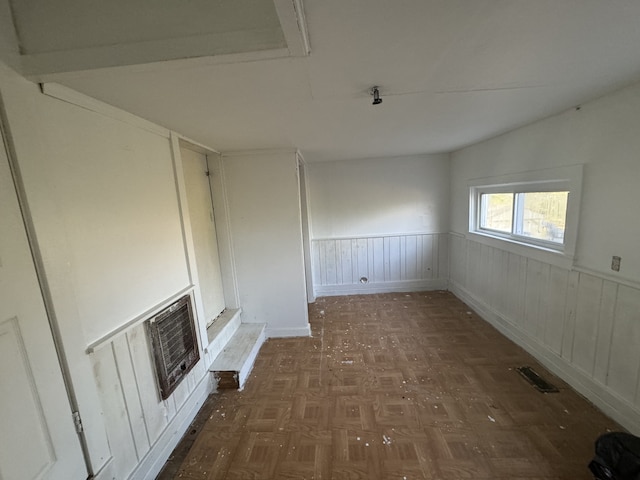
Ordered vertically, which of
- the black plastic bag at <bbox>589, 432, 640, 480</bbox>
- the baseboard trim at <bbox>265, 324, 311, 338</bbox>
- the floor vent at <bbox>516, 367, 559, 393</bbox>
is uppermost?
the black plastic bag at <bbox>589, 432, 640, 480</bbox>

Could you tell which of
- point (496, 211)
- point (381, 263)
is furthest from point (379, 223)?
point (496, 211)

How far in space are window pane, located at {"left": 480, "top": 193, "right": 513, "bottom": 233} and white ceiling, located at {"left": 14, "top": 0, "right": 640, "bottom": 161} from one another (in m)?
1.08

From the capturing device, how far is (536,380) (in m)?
2.08

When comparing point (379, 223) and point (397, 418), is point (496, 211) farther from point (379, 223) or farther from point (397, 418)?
point (397, 418)

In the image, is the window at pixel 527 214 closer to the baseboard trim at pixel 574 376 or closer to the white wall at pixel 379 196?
the white wall at pixel 379 196

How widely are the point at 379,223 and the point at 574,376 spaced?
2712 mm

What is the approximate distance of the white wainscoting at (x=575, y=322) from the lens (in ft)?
5.29

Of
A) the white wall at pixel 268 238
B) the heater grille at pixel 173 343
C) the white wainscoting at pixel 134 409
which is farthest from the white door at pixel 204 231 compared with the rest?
the white wainscoting at pixel 134 409

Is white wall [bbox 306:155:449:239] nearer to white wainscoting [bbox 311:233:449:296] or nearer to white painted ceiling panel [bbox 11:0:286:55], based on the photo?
white wainscoting [bbox 311:233:449:296]

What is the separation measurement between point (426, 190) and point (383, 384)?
9.71ft

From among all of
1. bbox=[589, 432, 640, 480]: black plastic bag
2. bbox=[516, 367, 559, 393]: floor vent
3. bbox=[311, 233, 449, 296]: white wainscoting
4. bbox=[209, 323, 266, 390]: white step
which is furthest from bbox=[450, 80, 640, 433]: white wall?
bbox=[209, 323, 266, 390]: white step

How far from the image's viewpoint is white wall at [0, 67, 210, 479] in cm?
103

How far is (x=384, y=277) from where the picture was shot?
420cm

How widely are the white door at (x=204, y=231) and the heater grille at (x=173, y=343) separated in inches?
20.9
